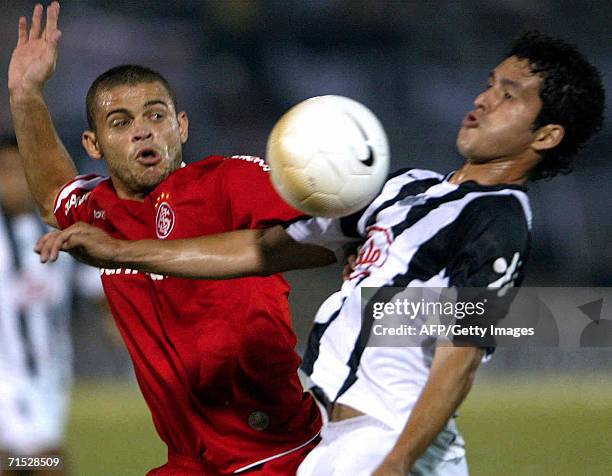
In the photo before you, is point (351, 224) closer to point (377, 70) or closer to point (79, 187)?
point (79, 187)

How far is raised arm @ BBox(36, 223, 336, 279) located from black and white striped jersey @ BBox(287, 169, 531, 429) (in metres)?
0.36

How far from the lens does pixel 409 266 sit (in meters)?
3.12

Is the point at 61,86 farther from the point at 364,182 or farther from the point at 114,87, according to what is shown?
the point at 364,182

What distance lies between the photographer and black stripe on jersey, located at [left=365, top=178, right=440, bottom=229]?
3.32 m

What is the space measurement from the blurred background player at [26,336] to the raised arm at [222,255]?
2648mm

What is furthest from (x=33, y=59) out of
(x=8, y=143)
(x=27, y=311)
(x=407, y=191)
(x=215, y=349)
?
(x=407, y=191)

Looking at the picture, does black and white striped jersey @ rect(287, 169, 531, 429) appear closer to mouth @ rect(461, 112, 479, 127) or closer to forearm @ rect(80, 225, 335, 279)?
mouth @ rect(461, 112, 479, 127)

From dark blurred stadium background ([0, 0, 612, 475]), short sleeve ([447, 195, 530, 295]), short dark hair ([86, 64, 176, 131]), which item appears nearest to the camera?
short sleeve ([447, 195, 530, 295])

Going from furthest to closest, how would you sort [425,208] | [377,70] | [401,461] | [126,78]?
[377,70] < [126,78] < [425,208] < [401,461]

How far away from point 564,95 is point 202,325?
1560 mm

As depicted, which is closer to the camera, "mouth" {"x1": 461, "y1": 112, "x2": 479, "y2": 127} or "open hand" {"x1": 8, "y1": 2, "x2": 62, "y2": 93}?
"mouth" {"x1": 461, "y1": 112, "x2": 479, "y2": 127}

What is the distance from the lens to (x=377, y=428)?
10.0ft

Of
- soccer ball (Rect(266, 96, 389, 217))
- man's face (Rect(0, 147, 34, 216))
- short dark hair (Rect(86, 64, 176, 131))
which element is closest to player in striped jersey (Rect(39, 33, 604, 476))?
soccer ball (Rect(266, 96, 389, 217))

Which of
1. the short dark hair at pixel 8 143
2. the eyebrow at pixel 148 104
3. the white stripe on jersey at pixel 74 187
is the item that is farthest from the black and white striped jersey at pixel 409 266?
the short dark hair at pixel 8 143
